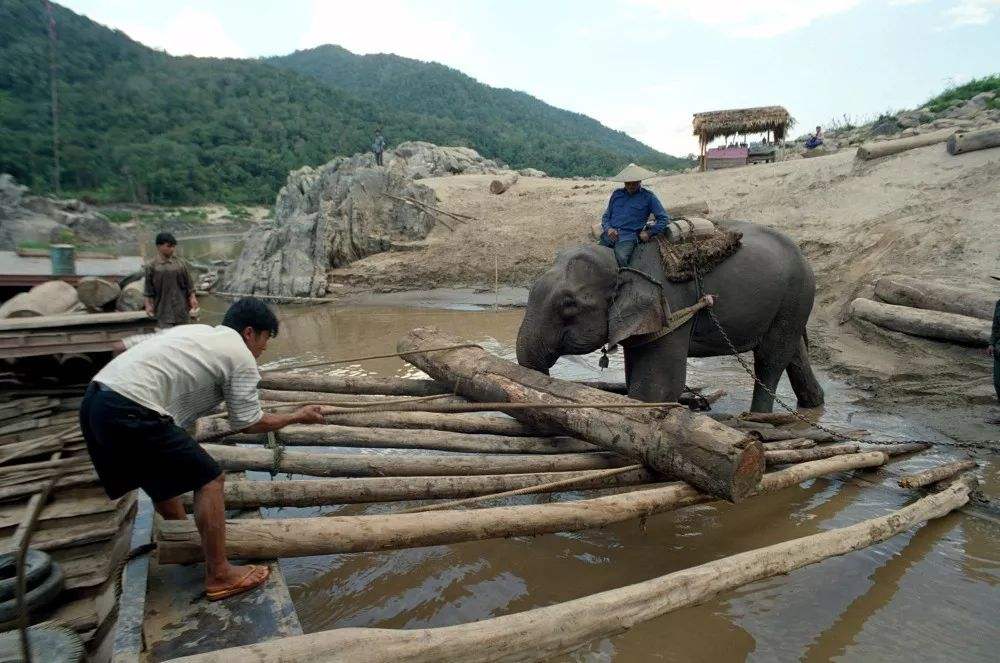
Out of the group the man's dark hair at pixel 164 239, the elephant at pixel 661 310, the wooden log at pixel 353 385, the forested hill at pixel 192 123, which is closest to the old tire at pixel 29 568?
the wooden log at pixel 353 385

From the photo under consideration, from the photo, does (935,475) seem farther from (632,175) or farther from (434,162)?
(434,162)

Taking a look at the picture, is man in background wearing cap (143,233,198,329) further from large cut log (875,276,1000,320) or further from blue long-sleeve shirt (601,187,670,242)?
large cut log (875,276,1000,320)

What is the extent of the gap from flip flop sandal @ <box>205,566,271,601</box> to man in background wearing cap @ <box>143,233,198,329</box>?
19.3ft

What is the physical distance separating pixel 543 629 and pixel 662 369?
3300 mm

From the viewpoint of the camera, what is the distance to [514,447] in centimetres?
427

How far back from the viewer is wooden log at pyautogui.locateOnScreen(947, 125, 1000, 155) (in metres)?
12.7

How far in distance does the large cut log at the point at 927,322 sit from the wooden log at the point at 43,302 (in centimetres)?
1061

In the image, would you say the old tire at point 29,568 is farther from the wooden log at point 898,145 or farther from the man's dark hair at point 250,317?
the wooden log at point 898,145

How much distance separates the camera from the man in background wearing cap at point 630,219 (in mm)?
5613

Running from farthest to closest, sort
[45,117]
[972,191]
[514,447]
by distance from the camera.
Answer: [45,117]
[972,191]
[514,447]

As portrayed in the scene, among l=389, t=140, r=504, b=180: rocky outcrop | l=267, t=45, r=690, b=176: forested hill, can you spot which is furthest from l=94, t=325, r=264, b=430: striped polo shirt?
l=267, t=45, r=690, b=176: forested hill

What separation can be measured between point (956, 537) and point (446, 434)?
3454 mm

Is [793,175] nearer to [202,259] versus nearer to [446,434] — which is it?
[446,434]

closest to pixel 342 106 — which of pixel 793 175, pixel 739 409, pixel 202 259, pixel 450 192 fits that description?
pixel 202 259
